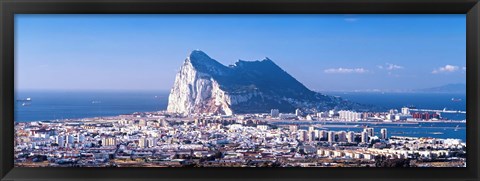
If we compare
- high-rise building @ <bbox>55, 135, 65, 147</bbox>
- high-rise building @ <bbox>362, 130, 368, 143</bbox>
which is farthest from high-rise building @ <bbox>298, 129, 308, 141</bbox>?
high-rise building @ <bbox>55, 135, 65, 147</bbox>

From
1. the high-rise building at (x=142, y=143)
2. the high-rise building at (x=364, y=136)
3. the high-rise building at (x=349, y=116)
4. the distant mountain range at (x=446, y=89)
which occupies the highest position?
the distant mountain range at (x=446, y=89)

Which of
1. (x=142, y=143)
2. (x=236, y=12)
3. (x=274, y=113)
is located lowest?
(x=142, y=143)

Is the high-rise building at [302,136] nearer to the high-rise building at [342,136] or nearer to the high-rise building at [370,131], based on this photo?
the high-rise building at [342,136]

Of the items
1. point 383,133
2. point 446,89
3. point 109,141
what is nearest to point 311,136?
point 383,133

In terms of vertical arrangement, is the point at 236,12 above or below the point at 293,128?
above

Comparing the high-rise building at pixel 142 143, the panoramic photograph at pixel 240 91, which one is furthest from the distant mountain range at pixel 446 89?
the high-rise building at pixel 142 143

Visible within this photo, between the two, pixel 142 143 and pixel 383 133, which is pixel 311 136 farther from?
pixel 142 143

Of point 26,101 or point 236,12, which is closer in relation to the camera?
point 236,12
